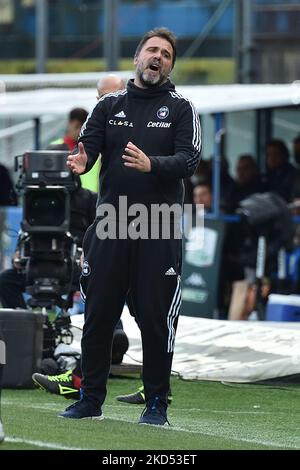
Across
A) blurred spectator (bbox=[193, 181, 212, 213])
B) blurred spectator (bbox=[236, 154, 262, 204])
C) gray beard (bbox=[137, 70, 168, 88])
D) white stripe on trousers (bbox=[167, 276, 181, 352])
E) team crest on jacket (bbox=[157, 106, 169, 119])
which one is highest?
gray beard (bbox=[137, 70, 168, 88])

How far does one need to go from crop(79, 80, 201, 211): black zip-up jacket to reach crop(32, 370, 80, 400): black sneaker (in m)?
1.85

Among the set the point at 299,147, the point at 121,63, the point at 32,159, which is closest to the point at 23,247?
the point at 32,159

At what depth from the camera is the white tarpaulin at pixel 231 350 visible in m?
11.5

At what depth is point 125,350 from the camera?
11.2 m

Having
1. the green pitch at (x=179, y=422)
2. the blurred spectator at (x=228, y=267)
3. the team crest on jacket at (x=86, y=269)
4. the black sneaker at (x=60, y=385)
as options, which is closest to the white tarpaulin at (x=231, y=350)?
the green pitch at (x=179, y=422)

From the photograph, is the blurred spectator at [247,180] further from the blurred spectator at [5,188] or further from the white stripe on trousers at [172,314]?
the blurred spectator at [5,188]

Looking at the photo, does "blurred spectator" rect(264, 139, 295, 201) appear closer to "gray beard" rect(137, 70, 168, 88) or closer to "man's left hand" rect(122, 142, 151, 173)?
"gray beard" rect(137, 70, 168, 88)

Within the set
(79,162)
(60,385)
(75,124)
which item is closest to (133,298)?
(79,162)

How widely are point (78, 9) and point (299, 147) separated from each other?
15954 millimetres

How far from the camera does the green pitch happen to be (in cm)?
718

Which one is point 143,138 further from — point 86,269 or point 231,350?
point 231,350

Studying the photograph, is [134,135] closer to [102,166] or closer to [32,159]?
[102,166]

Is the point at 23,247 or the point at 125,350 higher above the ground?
the point at 23,247

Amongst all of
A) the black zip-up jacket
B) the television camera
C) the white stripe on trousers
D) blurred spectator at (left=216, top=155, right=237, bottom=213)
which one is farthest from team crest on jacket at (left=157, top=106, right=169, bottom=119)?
blurred spectator at (left=216, top=155, right=237, bottom=213)
